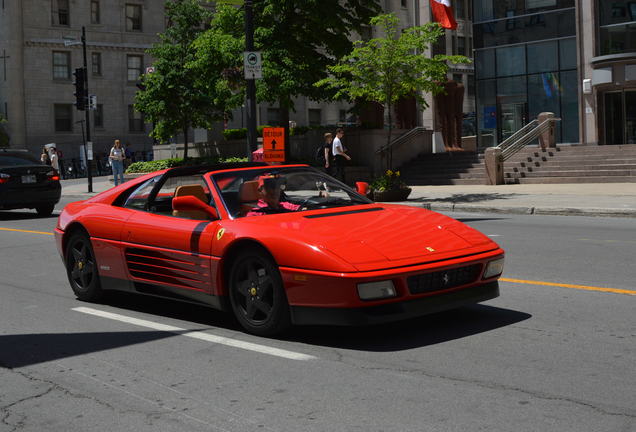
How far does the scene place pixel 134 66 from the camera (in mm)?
61844

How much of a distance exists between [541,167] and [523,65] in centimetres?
1231

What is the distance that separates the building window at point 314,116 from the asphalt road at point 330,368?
58.7 metres

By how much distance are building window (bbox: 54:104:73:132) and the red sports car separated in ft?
171

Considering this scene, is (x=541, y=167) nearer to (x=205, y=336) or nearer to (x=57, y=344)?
(x=205, y=336)

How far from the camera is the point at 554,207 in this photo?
18.3 metres

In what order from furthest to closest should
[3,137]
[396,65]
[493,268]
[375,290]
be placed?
[3,137] < [396,65] < [493,268] < [375,290]

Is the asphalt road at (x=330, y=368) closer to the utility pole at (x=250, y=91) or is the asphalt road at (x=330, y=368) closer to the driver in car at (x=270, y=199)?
the driver in car at (x=270, y=199)

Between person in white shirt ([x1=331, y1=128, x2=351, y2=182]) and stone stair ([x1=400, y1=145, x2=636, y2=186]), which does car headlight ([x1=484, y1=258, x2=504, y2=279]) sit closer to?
person in white shirt ([x1=331, y1=128, x2=351, y2=182])

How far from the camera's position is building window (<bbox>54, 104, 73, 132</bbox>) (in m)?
58.2

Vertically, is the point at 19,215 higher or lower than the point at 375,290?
higher

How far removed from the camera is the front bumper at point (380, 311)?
5.89 metres

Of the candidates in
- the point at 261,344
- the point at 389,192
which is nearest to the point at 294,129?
the point at 389,192

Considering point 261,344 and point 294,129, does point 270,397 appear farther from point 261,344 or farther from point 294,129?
point 294,129

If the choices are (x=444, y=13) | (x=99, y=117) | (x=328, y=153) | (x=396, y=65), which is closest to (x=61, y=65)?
(x=99, y=117)
